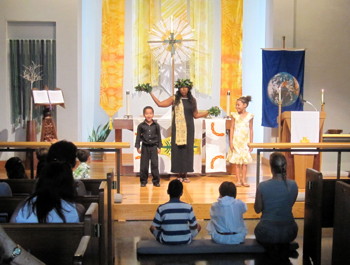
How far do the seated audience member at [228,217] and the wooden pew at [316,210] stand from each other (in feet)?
2.02

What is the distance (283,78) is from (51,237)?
706cm

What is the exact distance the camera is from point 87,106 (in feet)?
35.7

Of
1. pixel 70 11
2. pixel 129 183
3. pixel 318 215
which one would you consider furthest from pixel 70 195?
pixel 70 11

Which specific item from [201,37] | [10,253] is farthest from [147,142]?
[10,253]

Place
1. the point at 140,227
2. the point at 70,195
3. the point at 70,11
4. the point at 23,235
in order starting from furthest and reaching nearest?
the point at 70,11 → the point at 140,227 → the point at 70,195 → the point at 23,235

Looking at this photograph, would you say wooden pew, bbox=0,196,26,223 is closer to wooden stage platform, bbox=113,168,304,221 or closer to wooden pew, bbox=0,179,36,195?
wooden pew, bbox=0,179,36,195

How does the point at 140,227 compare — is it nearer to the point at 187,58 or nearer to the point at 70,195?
the point at 70,195

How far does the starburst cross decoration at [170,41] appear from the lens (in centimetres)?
1014

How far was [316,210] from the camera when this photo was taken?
4574 mm

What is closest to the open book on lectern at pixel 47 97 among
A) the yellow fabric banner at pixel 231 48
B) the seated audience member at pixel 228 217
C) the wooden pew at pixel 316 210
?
the yellow fabric banner at pixel 231 48

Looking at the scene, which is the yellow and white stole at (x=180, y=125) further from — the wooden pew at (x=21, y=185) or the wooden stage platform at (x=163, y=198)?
the wooden pew at (x=21, y=185)

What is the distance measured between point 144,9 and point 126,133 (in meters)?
2.65

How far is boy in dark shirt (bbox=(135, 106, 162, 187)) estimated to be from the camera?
721 centimetres

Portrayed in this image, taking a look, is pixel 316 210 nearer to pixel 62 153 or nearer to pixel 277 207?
pixel 277 207
